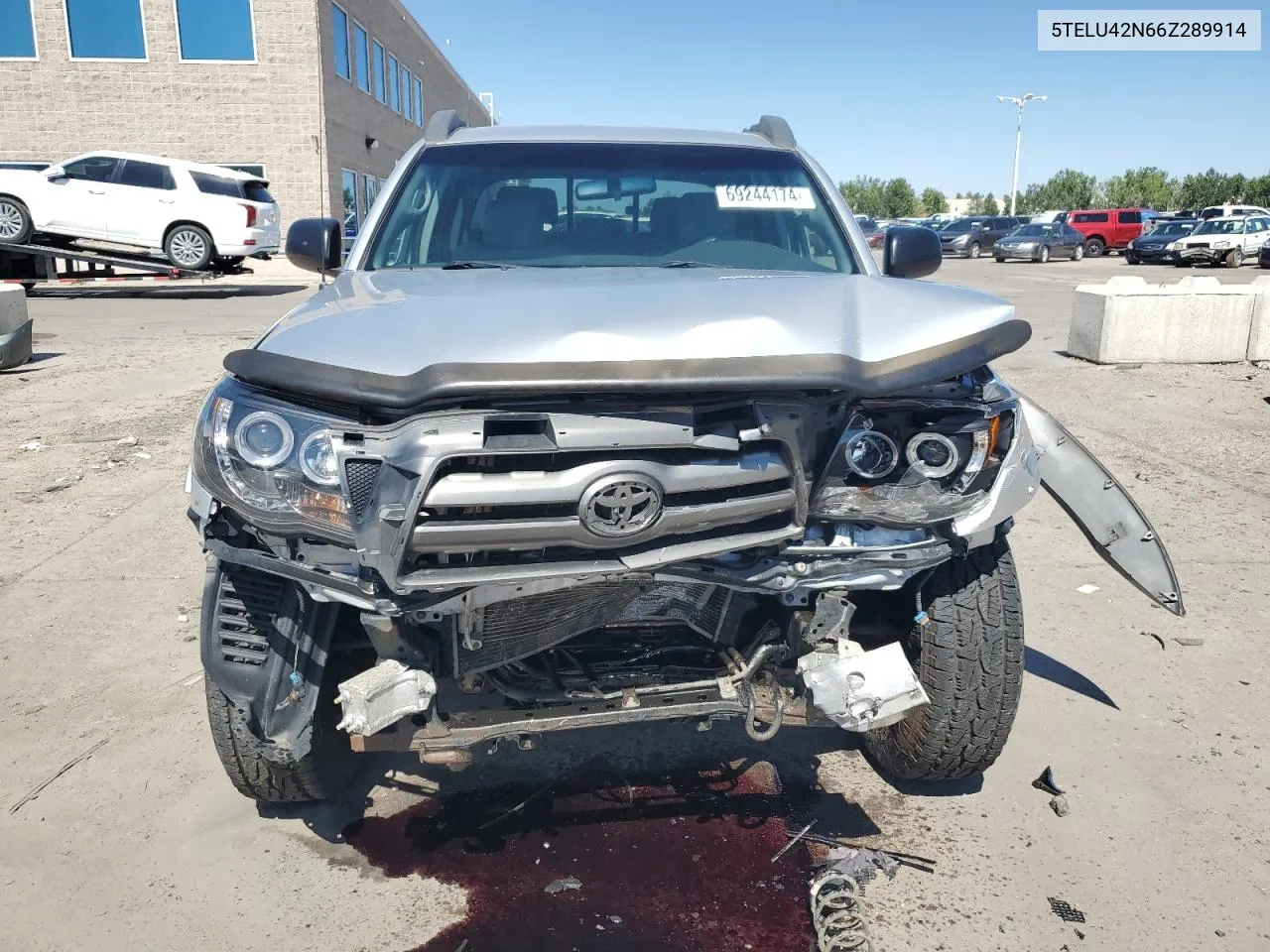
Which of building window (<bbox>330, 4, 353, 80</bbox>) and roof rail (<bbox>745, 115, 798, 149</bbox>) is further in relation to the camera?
building window (<bbox>330, 4, 353, 80</bbox>)

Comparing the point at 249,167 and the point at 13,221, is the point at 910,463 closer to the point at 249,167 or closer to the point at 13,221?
the point at 13,221

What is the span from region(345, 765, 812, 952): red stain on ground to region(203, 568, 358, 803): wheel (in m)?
0.21

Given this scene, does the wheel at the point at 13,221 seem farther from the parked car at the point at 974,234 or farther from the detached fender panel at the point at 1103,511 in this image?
the parked car at the point at 974,234

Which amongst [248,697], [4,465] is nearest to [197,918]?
[248,697]

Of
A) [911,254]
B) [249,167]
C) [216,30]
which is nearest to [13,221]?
[249,167]

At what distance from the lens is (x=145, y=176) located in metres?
18.5

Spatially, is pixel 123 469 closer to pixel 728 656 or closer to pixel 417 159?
pixel 417 159

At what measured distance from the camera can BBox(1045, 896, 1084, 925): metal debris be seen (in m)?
2.53

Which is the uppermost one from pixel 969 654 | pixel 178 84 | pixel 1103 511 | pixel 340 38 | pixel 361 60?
pixel 340 38

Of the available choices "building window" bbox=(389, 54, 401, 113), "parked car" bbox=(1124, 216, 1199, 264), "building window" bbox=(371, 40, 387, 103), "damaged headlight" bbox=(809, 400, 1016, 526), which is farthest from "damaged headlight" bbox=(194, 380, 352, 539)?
"building window" bbox=(389, 54, 401, 113)

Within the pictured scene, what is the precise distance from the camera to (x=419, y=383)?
2062mm

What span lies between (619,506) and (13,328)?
34.2ft

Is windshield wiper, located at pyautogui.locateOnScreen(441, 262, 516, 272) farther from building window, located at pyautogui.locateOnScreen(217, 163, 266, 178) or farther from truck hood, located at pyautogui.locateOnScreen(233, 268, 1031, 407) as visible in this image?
building window, located at pyautogui.locateOnScreen(217, 163, 266, 178)

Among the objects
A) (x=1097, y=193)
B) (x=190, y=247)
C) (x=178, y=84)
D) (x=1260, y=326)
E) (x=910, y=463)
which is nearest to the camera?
(x=910, y=463)
